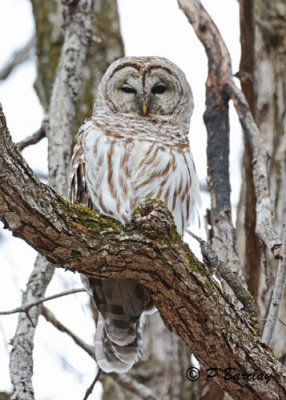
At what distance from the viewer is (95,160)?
3.62m

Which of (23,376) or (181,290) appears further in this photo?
(23,376)

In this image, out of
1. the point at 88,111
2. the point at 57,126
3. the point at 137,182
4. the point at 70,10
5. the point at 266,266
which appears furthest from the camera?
the point at 88,111

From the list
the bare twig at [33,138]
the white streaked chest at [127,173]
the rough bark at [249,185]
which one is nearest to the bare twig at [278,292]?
the white streaked chest at [127,173]

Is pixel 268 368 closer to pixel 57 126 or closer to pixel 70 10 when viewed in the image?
pixel 57 126

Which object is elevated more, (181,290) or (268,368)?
(181,290)

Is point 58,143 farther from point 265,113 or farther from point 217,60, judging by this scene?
point 265,113

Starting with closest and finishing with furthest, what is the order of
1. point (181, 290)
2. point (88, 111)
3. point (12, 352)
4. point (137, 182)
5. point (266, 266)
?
point (181, 290) → point (266, 266) → point (12, 352) → point (137, 182) → point (88, 111)

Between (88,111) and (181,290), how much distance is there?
2851 millimetres

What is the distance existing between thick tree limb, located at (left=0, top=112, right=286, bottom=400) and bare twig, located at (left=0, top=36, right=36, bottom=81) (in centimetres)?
368

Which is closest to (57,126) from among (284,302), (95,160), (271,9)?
(95,160)

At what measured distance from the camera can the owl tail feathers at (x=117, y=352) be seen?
367cm

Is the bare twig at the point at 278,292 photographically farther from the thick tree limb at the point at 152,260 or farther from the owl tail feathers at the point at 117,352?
the owl tail feathers at the point at 117,352

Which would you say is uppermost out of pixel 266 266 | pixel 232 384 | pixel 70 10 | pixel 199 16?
pixel 70 10

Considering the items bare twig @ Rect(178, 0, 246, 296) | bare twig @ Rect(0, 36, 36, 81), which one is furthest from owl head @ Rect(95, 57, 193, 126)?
bare twig @ Rect(0, 36, 36, 81)
